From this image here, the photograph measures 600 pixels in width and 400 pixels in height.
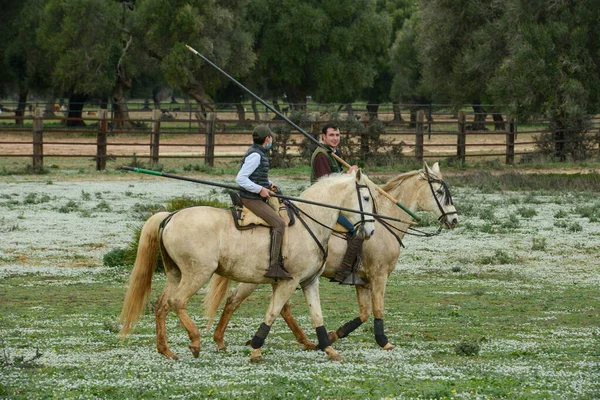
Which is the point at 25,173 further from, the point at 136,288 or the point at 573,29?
the point at 136,288

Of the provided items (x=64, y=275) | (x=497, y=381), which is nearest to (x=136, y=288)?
(x=497, y=381)

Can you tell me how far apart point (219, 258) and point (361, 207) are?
1729mm

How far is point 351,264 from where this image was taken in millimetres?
11688

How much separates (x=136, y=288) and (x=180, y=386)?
7.57 ft

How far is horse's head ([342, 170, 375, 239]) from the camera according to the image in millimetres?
11109

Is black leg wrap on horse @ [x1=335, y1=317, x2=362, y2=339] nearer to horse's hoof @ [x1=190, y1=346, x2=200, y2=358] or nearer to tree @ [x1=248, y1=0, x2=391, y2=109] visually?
horse's hoof @ [x1=190, y1=346, x2=200, y2=358]

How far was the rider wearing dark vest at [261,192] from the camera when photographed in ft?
34.8

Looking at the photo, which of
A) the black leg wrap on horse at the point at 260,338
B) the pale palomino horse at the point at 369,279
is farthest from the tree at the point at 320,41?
the black leg wrap on horse at the point at 260,338

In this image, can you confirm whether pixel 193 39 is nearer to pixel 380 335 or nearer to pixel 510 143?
pixel 510 143

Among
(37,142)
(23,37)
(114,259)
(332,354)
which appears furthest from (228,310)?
(23,37)

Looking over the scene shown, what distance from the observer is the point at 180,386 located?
345 inches

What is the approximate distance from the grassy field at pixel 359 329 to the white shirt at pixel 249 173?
1828 millimetres

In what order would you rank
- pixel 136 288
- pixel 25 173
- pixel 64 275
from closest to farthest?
pixel 136 288, pixel 64 275, pixel 25 173

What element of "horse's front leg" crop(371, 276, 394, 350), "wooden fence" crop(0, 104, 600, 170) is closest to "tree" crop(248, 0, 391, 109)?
"wooden fence" crop(0, 104, 600, 170)
